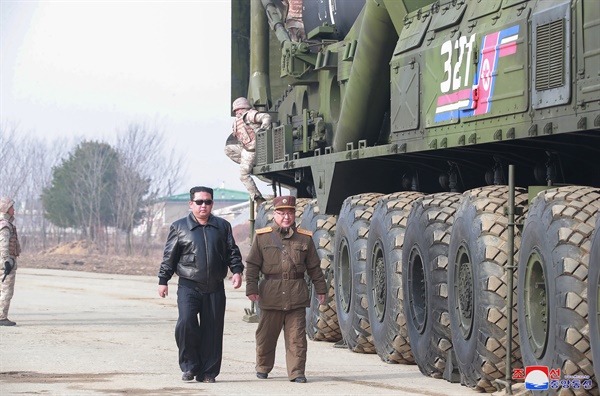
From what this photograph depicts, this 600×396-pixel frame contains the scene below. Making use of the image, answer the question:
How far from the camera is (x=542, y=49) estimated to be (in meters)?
11.4

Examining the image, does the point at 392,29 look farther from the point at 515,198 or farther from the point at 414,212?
the point at 515,198

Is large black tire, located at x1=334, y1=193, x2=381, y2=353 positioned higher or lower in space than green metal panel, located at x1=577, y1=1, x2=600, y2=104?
lower

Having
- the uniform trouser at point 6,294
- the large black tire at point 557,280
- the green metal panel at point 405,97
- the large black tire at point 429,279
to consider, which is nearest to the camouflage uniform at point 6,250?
the uniform trouser at point 6,294

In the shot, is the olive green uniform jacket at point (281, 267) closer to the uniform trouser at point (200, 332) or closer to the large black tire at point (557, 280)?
the uniform trouser at point (200, 332)

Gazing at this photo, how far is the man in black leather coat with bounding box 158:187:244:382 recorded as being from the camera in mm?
13383

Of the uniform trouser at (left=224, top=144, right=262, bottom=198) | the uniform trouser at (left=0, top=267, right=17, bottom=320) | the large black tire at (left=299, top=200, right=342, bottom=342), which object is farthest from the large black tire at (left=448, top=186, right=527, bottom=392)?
the uniform trouser at (left=224, top=144, right=262, bottom=198)

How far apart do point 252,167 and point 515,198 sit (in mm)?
10075

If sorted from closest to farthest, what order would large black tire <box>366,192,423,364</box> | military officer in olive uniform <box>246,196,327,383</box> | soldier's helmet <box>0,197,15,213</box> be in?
military officer in olive uniform <box>246,196,327,383</box> → large black tire <box>366,192,423,364</box> → soldier's helmet <box>0,197,15,213</box>

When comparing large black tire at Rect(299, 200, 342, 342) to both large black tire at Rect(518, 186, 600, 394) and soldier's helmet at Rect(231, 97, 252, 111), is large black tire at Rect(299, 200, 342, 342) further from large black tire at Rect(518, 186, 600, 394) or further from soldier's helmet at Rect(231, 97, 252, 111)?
large black tire at Rect(518, 186, 600, 394)

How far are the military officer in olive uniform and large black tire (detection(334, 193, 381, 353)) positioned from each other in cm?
292

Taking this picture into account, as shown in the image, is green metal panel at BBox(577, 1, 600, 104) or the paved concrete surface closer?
green metal panel at BBox(577, 1, 600, 104)

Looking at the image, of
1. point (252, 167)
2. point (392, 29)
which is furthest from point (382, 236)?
point (252, 167)

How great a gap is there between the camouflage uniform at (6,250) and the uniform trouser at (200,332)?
7.41 m

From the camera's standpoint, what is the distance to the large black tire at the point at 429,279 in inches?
540
